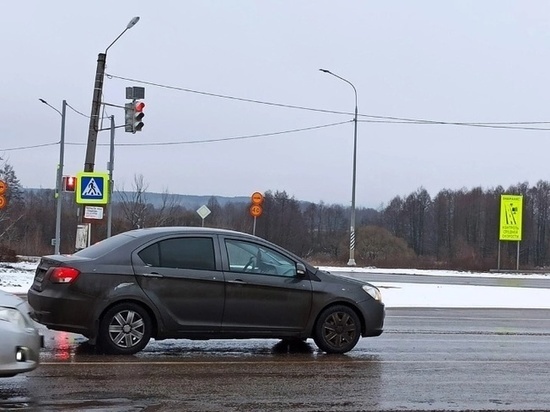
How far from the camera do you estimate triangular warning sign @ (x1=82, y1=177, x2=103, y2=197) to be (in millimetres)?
20109

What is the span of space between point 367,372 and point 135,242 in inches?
125

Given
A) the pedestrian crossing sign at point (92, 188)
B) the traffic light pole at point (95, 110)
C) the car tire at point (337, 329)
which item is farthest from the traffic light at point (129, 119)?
the car tire at point (337, 329)

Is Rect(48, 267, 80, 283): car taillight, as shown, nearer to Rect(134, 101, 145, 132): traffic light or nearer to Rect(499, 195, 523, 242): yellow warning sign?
Rect(134, 101, 145, 132): traffic light

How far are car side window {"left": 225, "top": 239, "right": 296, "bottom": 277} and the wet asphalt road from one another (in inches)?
42.0

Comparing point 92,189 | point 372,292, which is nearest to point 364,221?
point 92,189

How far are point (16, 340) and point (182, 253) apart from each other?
326 centimetres

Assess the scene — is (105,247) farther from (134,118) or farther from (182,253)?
(134,118)

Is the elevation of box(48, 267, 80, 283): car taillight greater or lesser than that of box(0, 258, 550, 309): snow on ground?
greater

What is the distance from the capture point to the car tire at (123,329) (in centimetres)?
981

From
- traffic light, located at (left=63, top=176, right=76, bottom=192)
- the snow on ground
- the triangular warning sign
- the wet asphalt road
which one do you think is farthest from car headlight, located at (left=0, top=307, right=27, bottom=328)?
traffic light, located at (left=63, top=176, right=76, bottom=192)

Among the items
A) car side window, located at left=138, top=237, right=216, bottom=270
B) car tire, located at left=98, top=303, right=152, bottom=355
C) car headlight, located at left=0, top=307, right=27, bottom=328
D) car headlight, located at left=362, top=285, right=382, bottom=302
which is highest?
car side window, located at left=138, top=237, right=216, bottom=270

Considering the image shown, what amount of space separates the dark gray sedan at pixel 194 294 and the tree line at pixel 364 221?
141 feet

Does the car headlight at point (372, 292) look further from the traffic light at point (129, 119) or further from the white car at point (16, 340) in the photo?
the traffic light at point (129, 119)

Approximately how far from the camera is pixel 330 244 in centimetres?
9306
